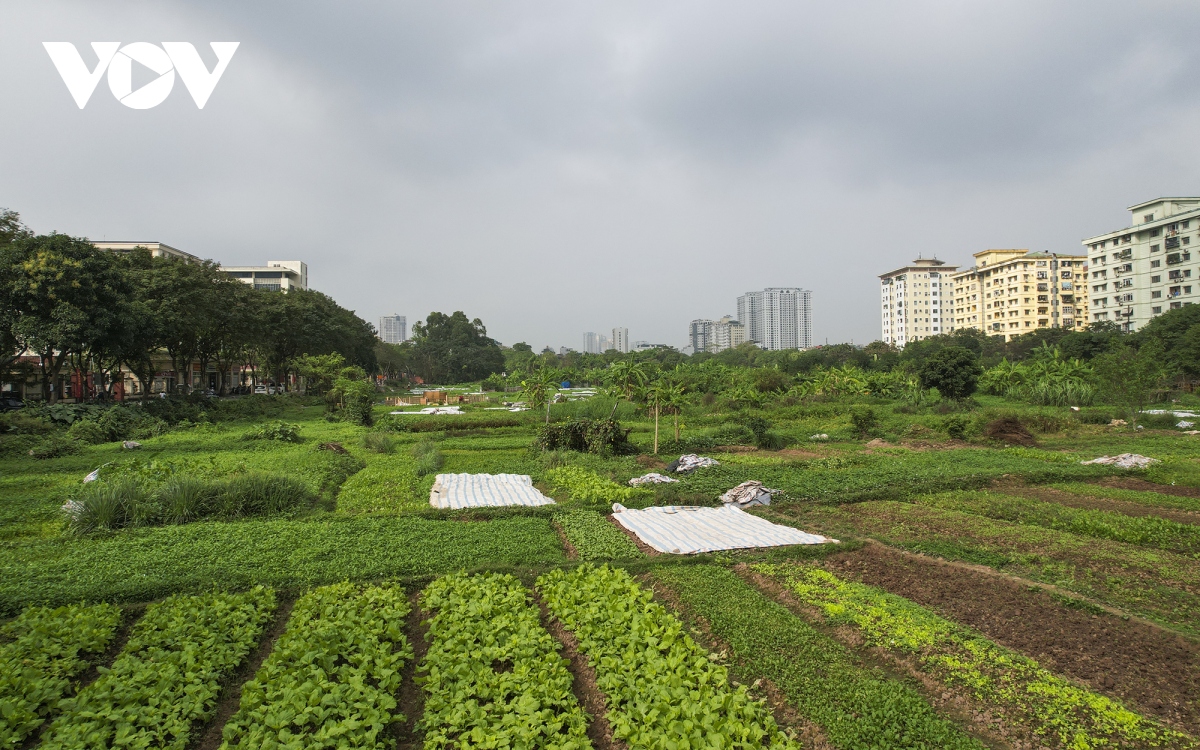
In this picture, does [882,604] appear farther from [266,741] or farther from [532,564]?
[266,741]

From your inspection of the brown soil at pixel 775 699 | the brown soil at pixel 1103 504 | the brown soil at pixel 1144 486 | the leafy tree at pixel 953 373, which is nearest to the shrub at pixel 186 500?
the brown soil at pixel 775 699

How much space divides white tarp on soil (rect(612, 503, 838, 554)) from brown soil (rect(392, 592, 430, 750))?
4154 mm

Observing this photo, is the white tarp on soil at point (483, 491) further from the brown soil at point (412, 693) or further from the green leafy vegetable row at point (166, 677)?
the green leafy vegetable row at point (166, 677)

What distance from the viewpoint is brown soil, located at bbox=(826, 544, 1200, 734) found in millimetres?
5426

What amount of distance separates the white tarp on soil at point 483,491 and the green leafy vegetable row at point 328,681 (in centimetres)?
580

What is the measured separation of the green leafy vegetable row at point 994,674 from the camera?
15.5ft

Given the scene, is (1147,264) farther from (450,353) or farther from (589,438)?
(450,353)

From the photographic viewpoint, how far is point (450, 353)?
320 ft

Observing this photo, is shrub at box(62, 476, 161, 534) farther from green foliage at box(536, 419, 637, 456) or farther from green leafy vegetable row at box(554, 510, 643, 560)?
green foliage at box(536, 419, 637, 456)

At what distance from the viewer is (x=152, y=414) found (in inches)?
1069

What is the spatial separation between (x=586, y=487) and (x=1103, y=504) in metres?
11.4

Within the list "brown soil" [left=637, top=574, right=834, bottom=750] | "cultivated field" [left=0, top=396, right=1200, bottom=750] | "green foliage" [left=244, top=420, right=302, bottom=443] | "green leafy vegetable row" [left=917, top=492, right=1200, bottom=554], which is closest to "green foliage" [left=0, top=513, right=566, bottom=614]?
"cultivated field" [left=0, top=396, right=1200, bottom=750]

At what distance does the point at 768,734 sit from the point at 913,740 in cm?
114

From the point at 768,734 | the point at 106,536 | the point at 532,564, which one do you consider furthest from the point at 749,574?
the point at 106,536
